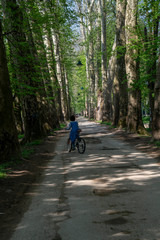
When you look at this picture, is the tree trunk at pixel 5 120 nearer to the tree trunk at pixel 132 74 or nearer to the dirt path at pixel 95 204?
the dirt path at pixel 95 204

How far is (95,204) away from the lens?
4273 mm

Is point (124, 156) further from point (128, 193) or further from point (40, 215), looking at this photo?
point (40, 215)

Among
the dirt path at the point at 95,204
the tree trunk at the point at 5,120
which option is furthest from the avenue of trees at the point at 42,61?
the dirt path at the point at 95,204

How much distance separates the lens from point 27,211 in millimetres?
4242

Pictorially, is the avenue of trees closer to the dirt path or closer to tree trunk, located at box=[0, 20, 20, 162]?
tree trunk, located at box=[0, 20, 20, 162]

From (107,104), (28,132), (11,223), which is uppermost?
(107,104)

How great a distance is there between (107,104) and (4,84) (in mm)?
22871

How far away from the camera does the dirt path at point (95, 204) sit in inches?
129

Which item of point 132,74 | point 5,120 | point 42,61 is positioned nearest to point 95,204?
point 5,120

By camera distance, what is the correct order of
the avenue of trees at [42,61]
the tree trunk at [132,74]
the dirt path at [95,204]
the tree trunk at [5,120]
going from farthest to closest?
1. the tree trunk at [132,74]
2. the avenue of trees at [42,61]
3. the tree trunk at [5,120]
4. the dirt path at [95,204]

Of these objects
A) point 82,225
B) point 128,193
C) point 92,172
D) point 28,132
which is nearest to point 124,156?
point 92,172

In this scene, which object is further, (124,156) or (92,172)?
(124,156)

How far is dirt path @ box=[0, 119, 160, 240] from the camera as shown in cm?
327

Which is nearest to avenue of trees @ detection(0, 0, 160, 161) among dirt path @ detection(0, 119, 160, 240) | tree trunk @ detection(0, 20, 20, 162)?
tree trunk @ detection(0, 20, 20, 162)
